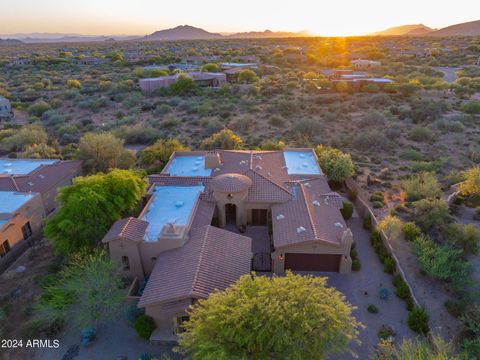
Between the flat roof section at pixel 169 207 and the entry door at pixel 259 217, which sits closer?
the flat roof section at pixel 169 207

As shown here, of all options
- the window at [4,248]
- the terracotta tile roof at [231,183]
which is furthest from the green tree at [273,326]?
the window at [4,248]

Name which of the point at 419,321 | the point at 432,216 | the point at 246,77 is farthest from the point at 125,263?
the point at 246,77

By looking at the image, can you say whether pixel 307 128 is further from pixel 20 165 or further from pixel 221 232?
pixel 20 165

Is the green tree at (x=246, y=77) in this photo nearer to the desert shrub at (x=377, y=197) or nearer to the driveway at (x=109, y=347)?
the desert shrub at (x=377, y=197)

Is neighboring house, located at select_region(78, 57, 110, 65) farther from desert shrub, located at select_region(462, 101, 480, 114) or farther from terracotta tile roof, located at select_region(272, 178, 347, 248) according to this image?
terracotta tile roof, located at select_region(272, 178, 347, 248)

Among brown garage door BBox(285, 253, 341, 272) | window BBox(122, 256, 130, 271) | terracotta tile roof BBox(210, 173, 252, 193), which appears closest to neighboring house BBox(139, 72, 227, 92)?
terracotta tile roof BBox(210, 173, 252, 193)

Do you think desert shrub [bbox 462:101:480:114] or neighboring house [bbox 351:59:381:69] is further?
neighboring house [bbox 351:59:381:69]
